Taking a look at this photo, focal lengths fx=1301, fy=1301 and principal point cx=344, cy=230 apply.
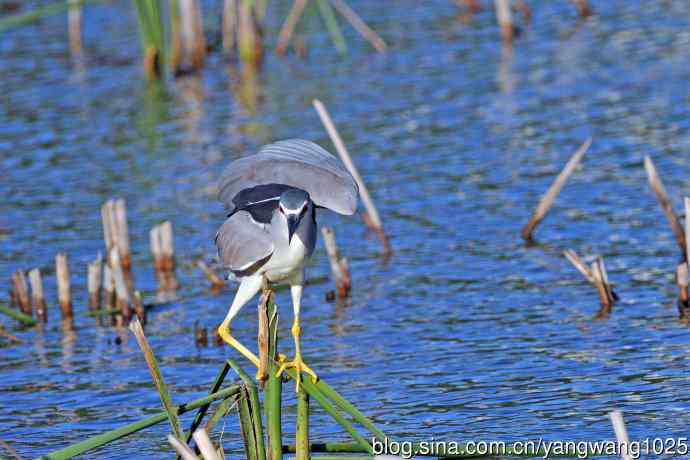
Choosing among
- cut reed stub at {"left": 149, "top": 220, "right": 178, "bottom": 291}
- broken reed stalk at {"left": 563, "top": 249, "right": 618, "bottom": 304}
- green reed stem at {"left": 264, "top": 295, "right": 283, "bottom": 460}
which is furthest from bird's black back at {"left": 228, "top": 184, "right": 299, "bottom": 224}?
cut reed stub at {"left": 149, "top": 220, "right": 178, "bottom": 291}

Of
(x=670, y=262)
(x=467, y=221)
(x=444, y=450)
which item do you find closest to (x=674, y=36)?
(x=467, y=221)

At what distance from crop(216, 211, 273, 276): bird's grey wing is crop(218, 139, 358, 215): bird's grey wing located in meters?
0.20

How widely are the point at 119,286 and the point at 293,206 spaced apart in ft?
15.4

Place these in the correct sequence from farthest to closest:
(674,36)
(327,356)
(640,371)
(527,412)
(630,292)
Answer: (674,36)
(630,292)
(327,356)
(640,371)
(527,412)

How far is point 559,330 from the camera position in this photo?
9.30 metres

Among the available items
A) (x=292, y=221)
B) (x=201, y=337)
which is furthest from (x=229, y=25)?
(x=292, y=221)

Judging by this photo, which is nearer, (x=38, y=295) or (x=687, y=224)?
(x=687, y=224)

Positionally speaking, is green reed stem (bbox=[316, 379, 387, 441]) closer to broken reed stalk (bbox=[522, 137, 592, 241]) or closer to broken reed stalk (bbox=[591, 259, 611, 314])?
broken reed stalk (bbox=[591, 259, 611, 314])

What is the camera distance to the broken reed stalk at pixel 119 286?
9.96 meters

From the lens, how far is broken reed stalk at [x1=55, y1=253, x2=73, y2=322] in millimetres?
10180

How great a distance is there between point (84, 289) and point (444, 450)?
615 cm

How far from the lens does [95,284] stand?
1038 cm

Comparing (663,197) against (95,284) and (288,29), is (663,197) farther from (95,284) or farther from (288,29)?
(288,29)

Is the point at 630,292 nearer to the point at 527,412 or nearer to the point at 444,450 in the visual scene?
the point at 527,412
